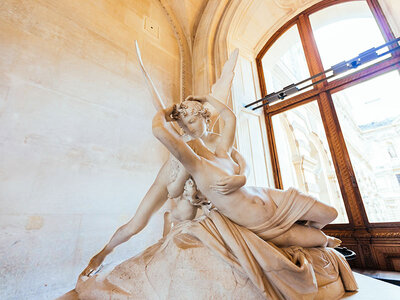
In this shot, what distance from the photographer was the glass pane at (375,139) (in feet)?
8.91

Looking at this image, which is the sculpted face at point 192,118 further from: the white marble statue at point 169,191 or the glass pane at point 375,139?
the glass pane at point 375,139

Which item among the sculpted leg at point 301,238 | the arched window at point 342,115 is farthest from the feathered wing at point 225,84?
the arched window at point 342,115

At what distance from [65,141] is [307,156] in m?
4.27

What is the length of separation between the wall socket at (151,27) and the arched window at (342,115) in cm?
223

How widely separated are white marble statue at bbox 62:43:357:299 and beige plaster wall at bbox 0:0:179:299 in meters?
1.00

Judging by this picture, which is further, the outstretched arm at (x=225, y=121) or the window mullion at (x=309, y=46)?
the window mullion at (x=309, y=46)

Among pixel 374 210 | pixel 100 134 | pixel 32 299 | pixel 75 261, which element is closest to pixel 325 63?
pixel 374 210

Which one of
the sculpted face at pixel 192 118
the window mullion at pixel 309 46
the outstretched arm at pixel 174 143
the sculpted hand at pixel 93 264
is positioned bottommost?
the sculpted hand at pixel 93 264

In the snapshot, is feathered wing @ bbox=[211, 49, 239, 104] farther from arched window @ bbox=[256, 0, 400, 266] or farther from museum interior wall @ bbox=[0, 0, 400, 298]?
arched window @ bbox=[256, 0, 400, 266]

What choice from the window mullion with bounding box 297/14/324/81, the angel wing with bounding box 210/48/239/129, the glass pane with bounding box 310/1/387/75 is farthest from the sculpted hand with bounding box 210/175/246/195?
the glass pane with bounding box 310/1/387/75

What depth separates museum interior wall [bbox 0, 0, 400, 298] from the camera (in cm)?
198

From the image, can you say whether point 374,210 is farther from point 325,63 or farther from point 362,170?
point 325,63

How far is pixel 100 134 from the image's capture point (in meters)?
2.64

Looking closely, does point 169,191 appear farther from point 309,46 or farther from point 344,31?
point 344,31
